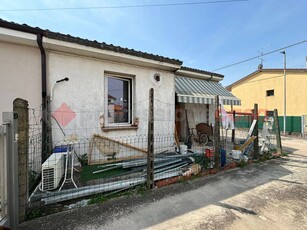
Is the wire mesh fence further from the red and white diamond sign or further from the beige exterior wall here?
the beige exterior wall

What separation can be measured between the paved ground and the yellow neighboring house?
1980 centimetres

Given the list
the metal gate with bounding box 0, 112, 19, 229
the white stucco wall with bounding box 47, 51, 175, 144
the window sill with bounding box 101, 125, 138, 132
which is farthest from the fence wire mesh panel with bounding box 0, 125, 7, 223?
the window sill with bounding box 101, 125, 138, 132

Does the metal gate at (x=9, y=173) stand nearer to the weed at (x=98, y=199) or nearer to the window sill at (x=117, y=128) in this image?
the weed at (x=98, y=199)

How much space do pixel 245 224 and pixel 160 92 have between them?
5.61 m

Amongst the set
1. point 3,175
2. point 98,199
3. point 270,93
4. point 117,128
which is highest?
point 270,93

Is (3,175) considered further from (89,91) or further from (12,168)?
(89,91)

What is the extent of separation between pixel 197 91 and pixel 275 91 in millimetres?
19683

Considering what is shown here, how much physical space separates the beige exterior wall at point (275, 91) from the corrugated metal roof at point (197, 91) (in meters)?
15.6

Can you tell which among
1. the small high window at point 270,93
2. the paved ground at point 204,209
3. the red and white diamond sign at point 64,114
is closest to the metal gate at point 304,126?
the small high window at point 270,93

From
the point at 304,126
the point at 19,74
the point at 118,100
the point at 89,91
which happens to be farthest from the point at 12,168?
the point at 304,126

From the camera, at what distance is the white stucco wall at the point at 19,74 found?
487 cm

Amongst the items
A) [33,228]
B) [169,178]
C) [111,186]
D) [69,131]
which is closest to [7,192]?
[33,228]

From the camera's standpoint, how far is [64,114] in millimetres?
5633

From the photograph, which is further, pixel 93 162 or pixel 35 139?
pixel 93 162
